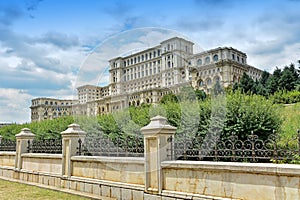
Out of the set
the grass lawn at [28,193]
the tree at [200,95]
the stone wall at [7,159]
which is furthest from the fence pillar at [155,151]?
the tree at [200,95]

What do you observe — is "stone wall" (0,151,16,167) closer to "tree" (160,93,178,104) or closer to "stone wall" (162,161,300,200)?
"tree" (160,93,178,104)

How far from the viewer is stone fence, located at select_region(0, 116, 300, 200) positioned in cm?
470

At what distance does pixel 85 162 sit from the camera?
26.8 feet

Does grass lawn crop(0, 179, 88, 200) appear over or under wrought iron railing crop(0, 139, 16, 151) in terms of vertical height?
under

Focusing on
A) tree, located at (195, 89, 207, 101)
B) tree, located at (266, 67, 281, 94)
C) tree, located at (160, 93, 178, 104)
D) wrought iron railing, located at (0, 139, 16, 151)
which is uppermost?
tree, located at (266, 67, 281, 94)

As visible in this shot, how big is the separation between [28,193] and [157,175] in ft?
15.1

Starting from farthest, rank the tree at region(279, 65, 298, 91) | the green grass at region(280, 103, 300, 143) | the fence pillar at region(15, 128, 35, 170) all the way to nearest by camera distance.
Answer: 1. the tree at region(279, 65, 298, 91)
2. the fence pillar at region(15, 128, 35, 170)
3. the green grass at region(280, 103, 300, 143)

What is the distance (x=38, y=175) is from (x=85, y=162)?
288 centimetres

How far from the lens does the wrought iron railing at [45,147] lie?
32.5ft

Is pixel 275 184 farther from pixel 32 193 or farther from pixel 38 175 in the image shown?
pixel 38 175

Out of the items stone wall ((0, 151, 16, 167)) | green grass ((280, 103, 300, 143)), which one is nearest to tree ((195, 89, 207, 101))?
green grass ((280, 103, 300, 143))

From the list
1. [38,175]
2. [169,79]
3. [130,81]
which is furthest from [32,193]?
[169,79]

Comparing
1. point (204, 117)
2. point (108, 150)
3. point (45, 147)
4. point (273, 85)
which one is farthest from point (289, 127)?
point (273, 85)

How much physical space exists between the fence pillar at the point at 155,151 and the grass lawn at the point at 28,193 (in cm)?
237
